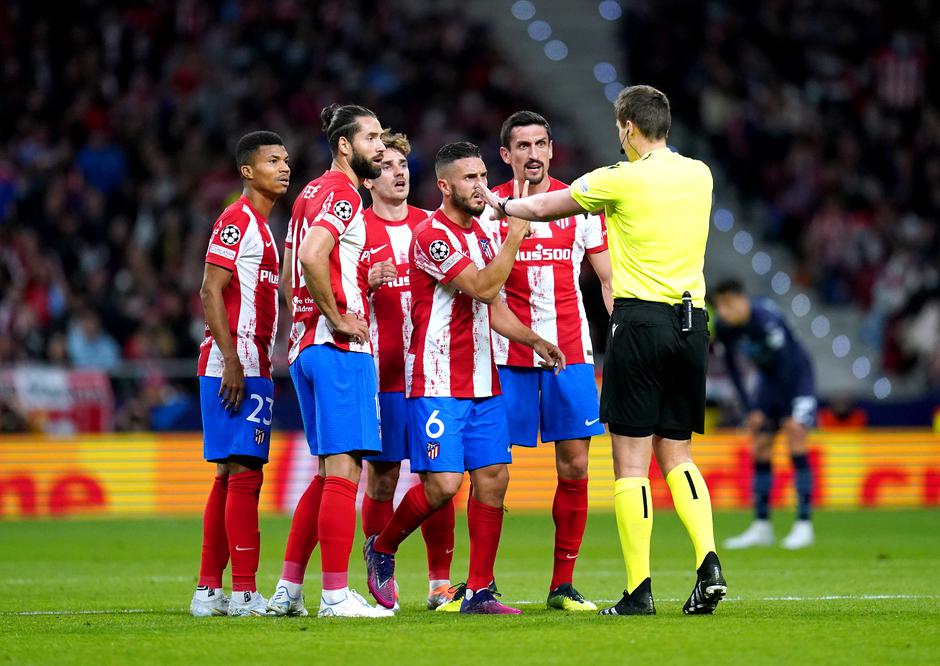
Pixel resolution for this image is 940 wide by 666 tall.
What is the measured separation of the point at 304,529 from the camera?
8.73 metres

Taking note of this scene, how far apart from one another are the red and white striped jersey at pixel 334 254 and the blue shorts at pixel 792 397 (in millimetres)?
8055

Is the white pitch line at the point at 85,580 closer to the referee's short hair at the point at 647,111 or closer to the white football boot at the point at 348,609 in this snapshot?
the white football boot at the point at 348,609

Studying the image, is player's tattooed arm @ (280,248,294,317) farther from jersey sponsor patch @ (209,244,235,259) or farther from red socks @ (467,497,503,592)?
red socks @ (467,497,503,592)

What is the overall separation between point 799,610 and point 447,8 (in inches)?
900

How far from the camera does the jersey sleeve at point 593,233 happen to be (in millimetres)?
9695

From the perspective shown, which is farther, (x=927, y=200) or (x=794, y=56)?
(x=794, y=56)

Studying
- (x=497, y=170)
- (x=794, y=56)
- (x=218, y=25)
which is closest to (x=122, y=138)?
(x=218, y=25)

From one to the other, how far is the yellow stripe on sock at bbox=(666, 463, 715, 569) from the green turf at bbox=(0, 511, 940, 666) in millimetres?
434

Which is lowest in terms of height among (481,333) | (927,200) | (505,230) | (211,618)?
(211,618)

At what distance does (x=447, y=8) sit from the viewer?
2978 centimetres

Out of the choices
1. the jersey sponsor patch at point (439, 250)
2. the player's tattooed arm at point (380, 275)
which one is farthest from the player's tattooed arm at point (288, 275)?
the jersey sponsor patch at point (439, 250)

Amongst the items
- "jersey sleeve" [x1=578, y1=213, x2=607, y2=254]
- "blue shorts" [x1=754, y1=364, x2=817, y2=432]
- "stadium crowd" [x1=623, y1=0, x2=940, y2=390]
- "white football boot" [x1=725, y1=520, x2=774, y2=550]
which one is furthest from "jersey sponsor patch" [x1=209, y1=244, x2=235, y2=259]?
"stadium crowd" [x1=623, y1=0, x2=940, y2=390]

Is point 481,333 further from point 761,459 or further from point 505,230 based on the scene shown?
point 761,459

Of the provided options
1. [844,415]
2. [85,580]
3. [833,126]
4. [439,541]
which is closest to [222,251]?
[439,541]
